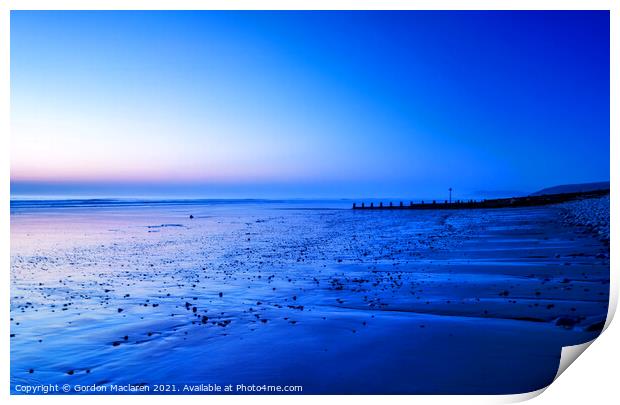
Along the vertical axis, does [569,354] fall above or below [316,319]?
below

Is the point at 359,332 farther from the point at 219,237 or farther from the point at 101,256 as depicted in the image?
the point at 219,237

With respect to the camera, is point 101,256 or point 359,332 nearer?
point 359,332

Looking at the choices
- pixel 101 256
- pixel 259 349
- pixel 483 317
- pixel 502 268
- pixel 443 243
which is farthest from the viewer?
pixel 443 243

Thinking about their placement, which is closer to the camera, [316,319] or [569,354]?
[569,354]

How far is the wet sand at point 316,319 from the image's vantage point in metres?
4.60

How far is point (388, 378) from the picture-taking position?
14.8 feet

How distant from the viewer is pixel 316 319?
229 inches

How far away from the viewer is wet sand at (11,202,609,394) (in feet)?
15.1

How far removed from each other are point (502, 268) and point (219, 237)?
10.8m

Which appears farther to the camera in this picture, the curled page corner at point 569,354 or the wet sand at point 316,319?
the curled page corner at point 569,354

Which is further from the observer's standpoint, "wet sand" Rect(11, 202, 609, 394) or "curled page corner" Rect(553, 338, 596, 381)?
"curled page corner" Rect(553, 338, 596, 381)
